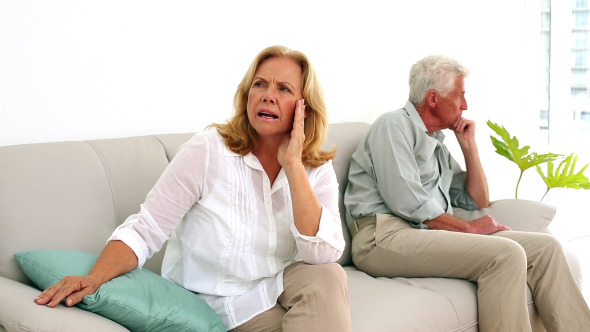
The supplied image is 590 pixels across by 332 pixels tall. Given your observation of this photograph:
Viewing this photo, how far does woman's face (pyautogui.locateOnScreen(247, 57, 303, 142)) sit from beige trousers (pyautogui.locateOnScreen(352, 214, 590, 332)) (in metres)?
0.76

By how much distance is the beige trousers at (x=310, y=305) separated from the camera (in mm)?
1821

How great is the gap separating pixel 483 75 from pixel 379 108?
105 centimetres

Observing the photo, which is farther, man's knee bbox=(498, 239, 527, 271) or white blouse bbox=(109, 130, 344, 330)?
man's knee bbox=(498, 239, 527, 271)

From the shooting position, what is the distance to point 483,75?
4.41 meters

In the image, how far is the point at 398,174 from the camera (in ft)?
9.02

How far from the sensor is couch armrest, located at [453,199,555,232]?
2.99 meters

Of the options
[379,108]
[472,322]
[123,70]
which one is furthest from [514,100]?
[123,70]

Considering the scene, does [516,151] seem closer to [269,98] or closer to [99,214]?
[269,98]

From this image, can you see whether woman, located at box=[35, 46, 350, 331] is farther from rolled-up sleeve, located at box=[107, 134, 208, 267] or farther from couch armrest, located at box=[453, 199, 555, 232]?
couch armrest, located at box=[453, 199, 555, 232]

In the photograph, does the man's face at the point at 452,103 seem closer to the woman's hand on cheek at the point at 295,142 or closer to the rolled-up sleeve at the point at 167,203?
the woman's hand on cheek at the point at 295,142

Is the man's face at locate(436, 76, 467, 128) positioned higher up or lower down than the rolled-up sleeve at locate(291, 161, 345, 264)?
higher up

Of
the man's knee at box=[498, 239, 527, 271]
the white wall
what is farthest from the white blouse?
the man's knee at box=[498, 239, 527, 271]

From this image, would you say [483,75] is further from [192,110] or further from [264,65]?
[264,65]

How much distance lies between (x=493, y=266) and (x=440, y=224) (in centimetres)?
39
